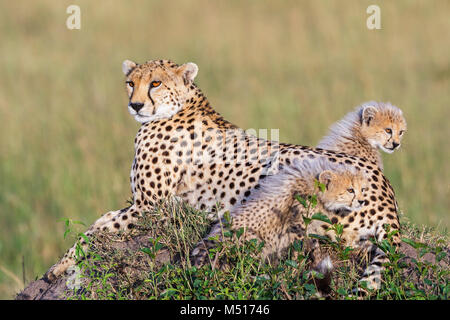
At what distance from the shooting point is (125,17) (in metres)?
14.0

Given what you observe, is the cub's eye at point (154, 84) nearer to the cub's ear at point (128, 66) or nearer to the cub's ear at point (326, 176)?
the cub's ear at point (128, 66)

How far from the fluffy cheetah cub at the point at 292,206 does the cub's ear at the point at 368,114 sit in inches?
59.2

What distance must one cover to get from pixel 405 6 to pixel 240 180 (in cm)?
1025

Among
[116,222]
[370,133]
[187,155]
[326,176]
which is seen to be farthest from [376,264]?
[370,133]

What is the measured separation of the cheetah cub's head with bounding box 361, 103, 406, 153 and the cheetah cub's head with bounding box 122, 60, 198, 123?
1488 millimetres

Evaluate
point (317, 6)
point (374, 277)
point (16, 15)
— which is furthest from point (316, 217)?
point (16, 15)

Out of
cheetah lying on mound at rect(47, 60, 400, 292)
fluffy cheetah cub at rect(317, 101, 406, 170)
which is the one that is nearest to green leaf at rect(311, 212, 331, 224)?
cheetah lying on mound at rect(47, 60, 400, 292)

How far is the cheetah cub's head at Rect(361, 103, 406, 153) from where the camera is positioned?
18.2ft

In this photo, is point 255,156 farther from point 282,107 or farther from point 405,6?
point 405,6

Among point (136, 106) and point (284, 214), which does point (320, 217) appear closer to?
point (284, 214)

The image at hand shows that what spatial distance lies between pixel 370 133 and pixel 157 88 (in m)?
1.76

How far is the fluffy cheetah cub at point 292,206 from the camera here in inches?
156

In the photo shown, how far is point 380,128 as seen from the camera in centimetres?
553

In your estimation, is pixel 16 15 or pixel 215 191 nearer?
pixel 215 191
